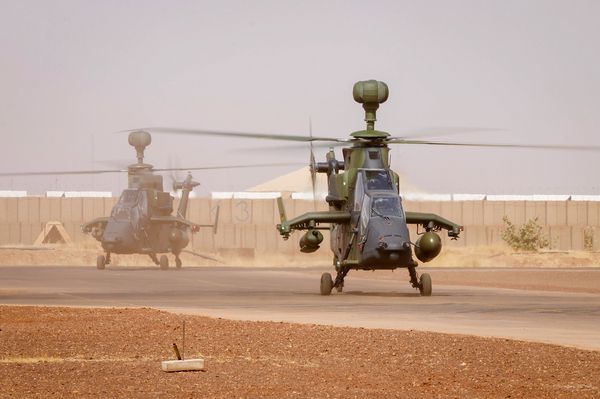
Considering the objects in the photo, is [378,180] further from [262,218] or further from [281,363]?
[262,218]

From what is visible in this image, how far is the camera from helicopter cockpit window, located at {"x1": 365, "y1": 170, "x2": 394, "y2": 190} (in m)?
36.1

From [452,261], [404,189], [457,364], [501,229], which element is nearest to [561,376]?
[457,364]

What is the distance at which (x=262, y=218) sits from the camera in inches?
3580

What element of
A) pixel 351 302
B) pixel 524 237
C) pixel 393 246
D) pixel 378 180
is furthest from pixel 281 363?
pixel 524 237

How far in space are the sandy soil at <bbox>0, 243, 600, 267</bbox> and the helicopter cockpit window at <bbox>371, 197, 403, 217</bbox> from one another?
41.1 meters

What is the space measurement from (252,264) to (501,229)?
1874 centimetres

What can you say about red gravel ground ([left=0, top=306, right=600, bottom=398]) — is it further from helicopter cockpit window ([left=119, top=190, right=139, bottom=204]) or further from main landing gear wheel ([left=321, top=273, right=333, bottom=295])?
helicopter cockpit window ([left=119, top=190, right=139, bottom=204])

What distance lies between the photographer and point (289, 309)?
30.7 meters

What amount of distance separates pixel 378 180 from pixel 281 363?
18.6 meters

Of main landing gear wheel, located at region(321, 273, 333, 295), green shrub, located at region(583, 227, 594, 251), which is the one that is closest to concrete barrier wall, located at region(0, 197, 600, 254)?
green shrub, located at region(583, 227, 594, 251)

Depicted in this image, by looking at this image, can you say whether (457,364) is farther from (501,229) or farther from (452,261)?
(501,229)

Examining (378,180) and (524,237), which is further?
Result: (524,237)

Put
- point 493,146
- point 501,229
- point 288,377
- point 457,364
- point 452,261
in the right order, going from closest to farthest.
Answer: point 288,377 → point 457,364 → point 493,146 → point 452,261 → point 501,229

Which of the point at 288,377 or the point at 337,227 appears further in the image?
the point at 337,227
